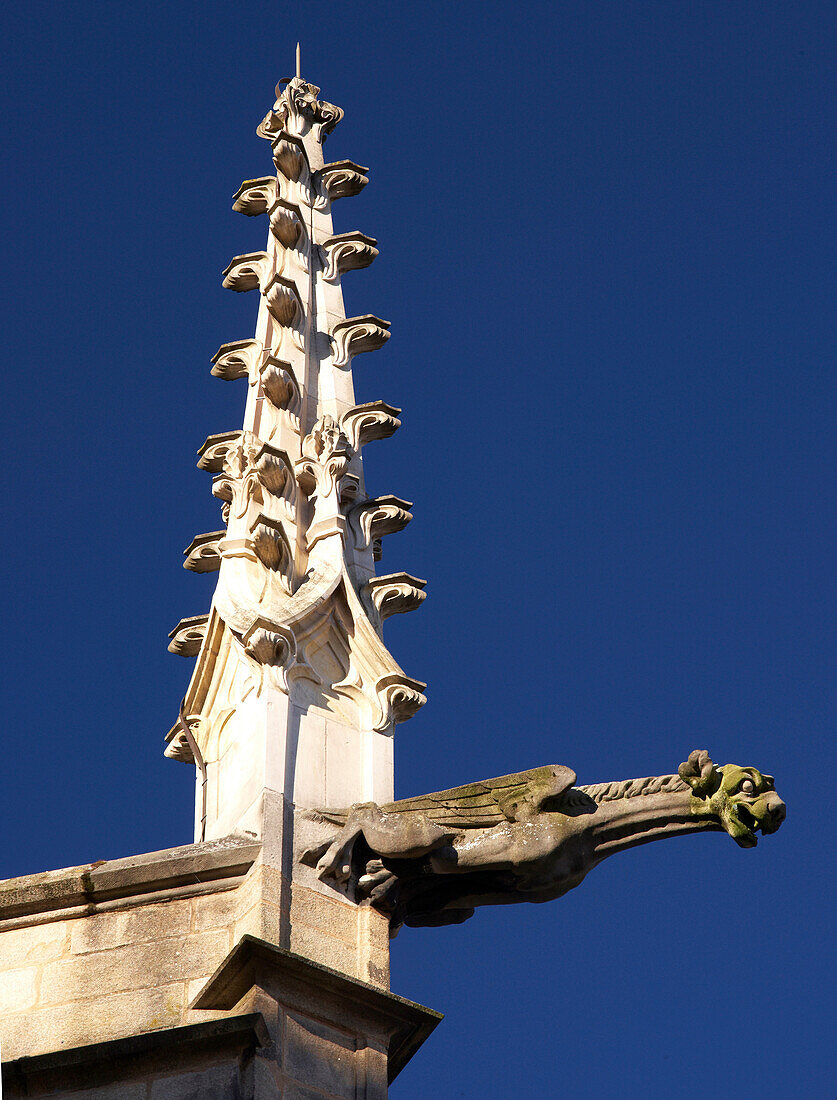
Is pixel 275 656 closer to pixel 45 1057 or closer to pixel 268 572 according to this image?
pixel 268 572

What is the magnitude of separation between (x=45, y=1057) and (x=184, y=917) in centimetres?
103

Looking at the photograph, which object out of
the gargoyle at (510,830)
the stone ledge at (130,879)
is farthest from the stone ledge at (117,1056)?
the gargoyle at (510,830)

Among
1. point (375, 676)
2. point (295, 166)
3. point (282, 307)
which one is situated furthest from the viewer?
point (295, 166)

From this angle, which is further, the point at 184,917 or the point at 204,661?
the point at 204,661

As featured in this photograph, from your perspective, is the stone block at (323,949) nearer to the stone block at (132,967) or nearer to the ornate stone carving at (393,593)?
the stone block at (132,967)

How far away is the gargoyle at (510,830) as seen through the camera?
8.95 meters

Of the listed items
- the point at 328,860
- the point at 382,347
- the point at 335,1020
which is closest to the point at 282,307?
the point at 382,347

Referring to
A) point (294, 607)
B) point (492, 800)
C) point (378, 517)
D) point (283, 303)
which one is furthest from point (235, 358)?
point (492, 800)

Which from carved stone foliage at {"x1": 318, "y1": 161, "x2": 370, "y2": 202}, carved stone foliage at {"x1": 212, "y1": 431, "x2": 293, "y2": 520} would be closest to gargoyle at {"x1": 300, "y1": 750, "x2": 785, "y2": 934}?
carved stone foliage at {"x1": 212, "y1": 431, "x2": 293, "y2": 520}

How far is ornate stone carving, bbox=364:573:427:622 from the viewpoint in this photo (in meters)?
10.6

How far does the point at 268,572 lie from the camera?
1045cm

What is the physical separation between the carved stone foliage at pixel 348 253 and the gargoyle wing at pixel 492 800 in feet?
16.0

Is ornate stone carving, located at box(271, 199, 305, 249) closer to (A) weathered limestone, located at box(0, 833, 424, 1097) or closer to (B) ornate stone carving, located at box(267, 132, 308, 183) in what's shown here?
(B) ornate stone carving, located at box(267, 132, 308, 183)

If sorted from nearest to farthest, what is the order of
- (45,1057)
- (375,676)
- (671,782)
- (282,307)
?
(45,1057) < (671,782) < (375,676) < (282,307)
